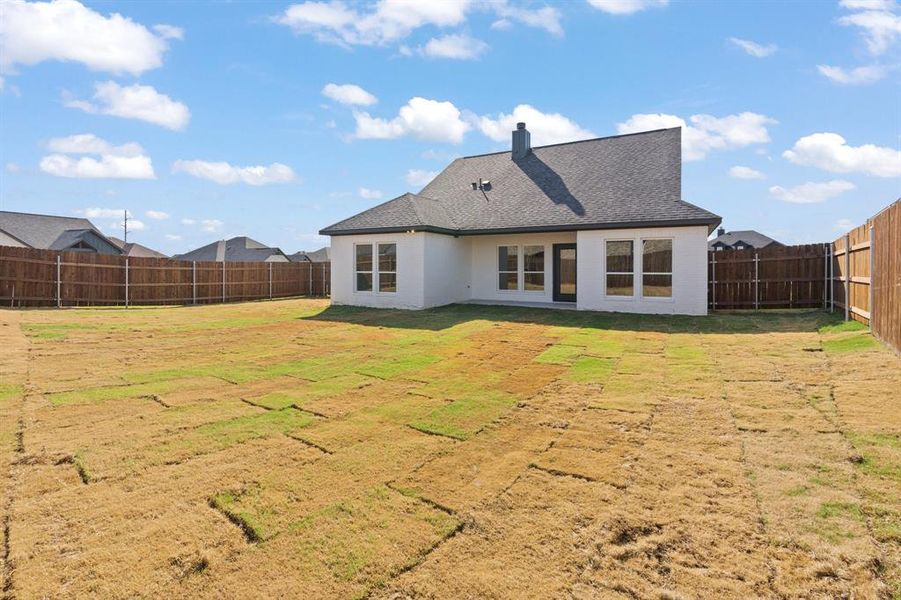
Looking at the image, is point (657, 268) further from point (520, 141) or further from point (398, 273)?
point (520, 141)

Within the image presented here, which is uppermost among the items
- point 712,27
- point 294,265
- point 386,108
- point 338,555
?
point 386,108

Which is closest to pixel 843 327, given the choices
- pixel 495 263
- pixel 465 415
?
pixel 465 415

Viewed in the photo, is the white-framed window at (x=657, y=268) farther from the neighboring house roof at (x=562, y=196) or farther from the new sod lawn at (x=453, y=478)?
the new sod lawn at (x=453, y=478)

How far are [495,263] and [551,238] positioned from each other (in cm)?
213

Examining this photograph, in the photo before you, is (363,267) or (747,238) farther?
(747,238)

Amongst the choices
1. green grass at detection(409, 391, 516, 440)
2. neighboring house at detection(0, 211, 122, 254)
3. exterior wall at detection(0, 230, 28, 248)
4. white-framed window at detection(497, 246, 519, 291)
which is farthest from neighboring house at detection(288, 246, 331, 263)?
green grass at detection(409, 391, 516, 440)

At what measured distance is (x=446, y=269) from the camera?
50.6ft

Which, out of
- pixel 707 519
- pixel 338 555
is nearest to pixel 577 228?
pixel 707 519

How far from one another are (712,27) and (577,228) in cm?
541

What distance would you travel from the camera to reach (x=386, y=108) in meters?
16.9

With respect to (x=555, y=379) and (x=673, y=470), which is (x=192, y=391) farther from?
(x=673, y=470)

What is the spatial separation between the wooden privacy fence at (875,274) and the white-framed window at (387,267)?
444 inches

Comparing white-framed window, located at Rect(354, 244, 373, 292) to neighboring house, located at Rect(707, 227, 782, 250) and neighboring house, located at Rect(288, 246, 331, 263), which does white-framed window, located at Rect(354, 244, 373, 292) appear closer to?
neighboring house, located at Rect(707, 227, 782, 250)

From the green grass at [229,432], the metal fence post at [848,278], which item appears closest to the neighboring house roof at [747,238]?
the metal fence post at [848,278]
